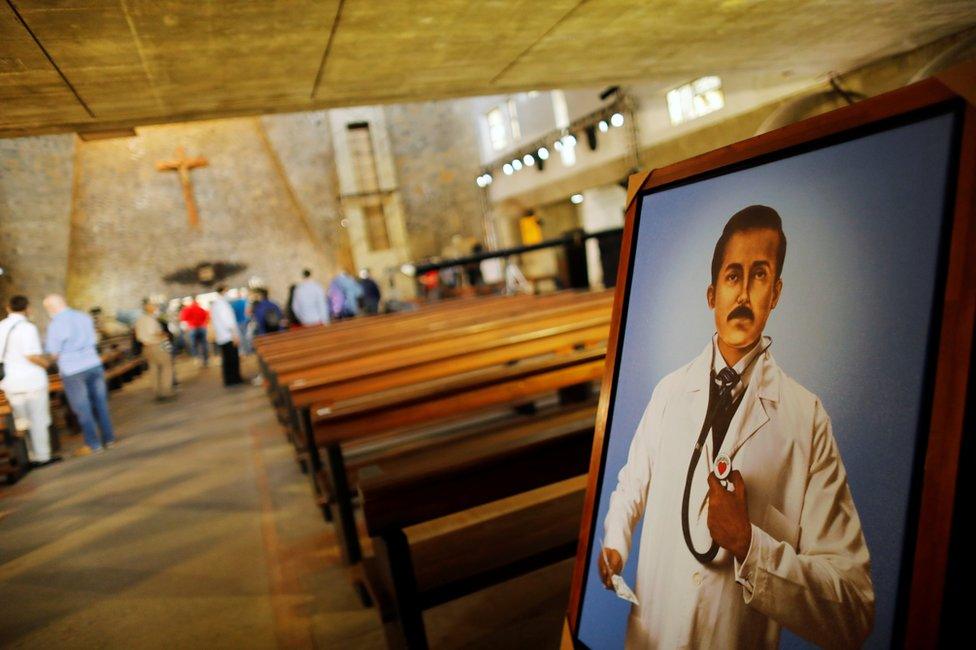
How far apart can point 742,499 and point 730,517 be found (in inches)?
1.3

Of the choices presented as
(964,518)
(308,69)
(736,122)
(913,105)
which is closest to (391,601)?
(964,518)

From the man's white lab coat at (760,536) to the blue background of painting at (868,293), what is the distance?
0.9 inches

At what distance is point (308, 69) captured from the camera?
4.34 meters

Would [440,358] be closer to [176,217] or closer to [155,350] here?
[155,350]

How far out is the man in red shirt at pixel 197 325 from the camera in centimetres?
1147

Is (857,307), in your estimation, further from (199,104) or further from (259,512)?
(199,104)

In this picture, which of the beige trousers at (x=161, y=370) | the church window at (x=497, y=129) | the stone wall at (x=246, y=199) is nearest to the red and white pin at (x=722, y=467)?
the beige trousers at (x=161, y=370)

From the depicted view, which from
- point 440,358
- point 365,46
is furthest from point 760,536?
point 365,46

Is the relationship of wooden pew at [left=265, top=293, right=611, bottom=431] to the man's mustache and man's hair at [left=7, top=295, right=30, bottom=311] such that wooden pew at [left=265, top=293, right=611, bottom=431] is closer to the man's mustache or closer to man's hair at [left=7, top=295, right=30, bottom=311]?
man's hair at [left=7, top=295, right=30, bottom=311]

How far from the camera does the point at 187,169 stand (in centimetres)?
1606

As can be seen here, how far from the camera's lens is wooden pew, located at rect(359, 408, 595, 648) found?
168 centimetres

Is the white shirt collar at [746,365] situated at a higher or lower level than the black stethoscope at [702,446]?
higher

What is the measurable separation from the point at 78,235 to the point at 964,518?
17705 millimetres

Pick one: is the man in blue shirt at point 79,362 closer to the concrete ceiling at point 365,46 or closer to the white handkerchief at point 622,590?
the concrete ceiling at point 365,46
